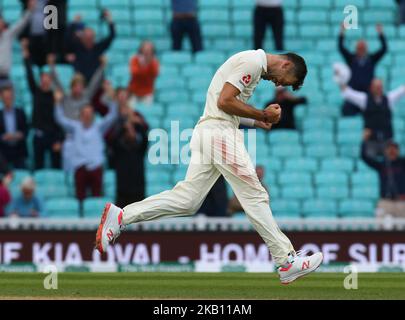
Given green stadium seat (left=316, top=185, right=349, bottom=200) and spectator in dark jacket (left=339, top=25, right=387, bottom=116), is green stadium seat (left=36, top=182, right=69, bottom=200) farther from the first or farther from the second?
spectator in dark jacket (left=339, top=25, right=387, bottom=116)

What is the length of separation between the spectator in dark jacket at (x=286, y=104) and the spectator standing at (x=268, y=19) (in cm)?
143

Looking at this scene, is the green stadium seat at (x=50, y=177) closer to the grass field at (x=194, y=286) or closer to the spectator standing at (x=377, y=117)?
the spectator standing at (x=377, y=117)

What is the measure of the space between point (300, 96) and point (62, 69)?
384 centimetres

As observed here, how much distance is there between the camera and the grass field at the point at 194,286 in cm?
1034

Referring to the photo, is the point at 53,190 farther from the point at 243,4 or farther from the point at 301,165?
the point at 243,4

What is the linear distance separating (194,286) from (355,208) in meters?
7.62

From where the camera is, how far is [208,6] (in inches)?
847

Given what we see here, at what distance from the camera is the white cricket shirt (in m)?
10.2

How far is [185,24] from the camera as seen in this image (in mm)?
20547

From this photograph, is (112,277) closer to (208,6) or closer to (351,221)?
(351,221)

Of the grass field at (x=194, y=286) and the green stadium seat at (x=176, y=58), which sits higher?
the green stadium seat at (x=176, y=58)

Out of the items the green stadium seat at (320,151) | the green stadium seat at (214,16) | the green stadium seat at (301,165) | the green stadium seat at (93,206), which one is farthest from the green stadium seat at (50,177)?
the green stadium seat at (214,16)

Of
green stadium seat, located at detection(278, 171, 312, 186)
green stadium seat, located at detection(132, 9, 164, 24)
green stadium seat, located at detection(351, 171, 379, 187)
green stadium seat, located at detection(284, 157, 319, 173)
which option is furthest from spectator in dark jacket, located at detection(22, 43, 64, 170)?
green stadium seat, located at detection(351, 171, 379, 187)

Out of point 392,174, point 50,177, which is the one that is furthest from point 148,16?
point 392,174
